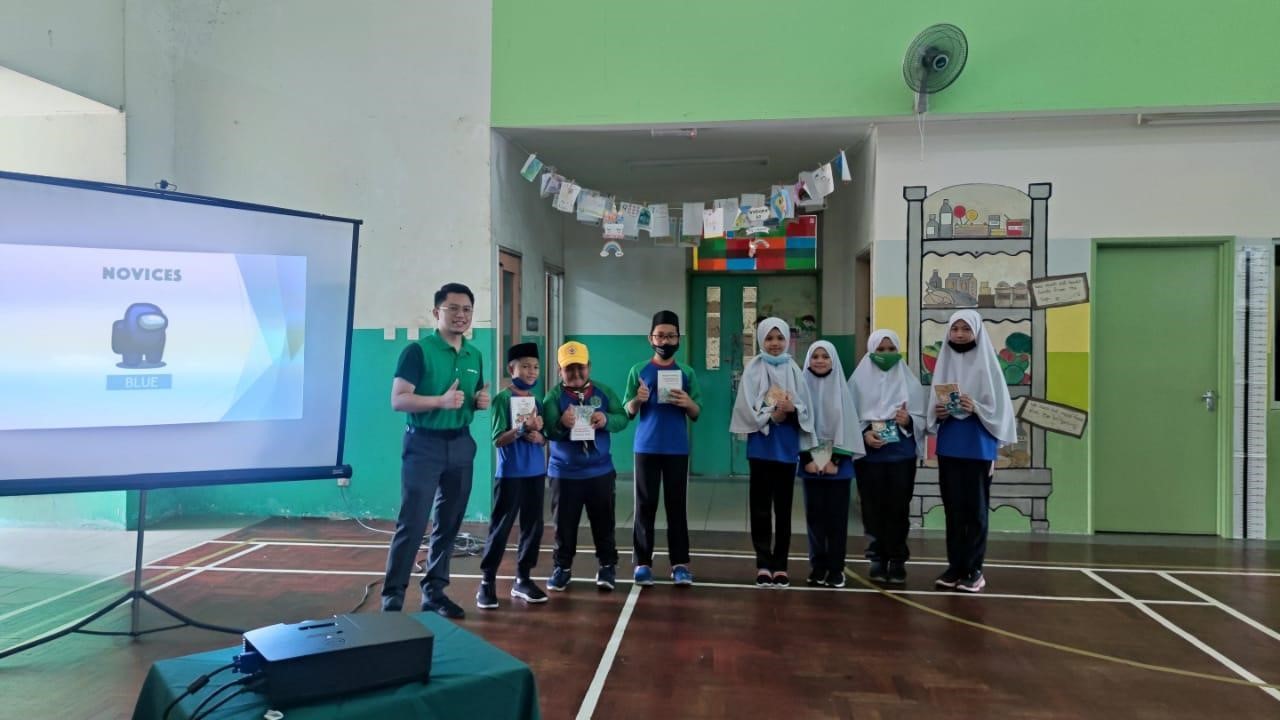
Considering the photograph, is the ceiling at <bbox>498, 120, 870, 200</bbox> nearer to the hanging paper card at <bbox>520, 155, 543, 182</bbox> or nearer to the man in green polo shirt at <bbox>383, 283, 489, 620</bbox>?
the hanging paper card at <bbox>520, 155, 543, 182</bbox>

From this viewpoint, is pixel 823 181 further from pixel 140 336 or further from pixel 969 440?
pixel 140 336

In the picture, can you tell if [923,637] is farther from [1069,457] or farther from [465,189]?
[465,189]

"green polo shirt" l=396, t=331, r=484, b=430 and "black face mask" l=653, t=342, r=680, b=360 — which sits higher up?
"black face mask" l=653, t=342, r=680, b=360

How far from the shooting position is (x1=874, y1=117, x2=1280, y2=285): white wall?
5.54m

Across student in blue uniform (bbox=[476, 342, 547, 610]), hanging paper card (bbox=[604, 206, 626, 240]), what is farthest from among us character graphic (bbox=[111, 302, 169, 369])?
hanging paper card (bbox=[604, 206, 626, 240])

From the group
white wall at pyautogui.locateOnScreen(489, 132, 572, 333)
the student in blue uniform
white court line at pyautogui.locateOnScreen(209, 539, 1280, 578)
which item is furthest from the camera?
white wall at pyautogui.locateOnScreen(489, 132, 572, 333)

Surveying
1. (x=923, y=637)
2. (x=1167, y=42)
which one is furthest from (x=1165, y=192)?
(x=923, y=637)

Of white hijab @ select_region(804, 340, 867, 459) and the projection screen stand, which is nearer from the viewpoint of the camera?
the projection screen stand

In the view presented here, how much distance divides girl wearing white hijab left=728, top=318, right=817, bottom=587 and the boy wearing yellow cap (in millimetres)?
715

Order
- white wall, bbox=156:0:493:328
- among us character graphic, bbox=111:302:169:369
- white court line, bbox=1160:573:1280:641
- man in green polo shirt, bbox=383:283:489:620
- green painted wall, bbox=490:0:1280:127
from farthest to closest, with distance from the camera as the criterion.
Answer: white wall, bbox=156:0:493:328
green painted wall, bbox=490:0:1280:127
white court line, bbox=1160:573:1280:641
man in green polo shirt, bbox=383:283:489:620
among us character graphic, bbox=111:302:169:369

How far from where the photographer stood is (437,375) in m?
3.73

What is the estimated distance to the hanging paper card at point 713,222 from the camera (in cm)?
620

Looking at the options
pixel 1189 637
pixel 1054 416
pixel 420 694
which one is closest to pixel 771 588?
pixel 1189 637

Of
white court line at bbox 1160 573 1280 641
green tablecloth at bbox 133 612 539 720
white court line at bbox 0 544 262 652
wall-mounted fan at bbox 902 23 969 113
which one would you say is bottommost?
white court line at bbox 0 544 262 652
